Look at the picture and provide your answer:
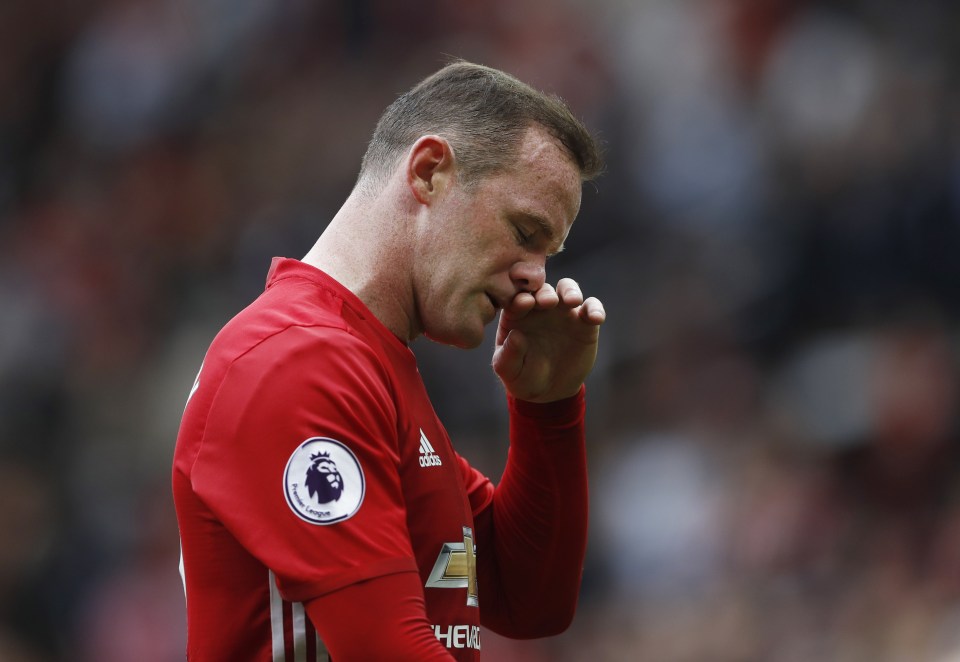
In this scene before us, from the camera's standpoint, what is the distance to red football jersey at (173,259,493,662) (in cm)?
184

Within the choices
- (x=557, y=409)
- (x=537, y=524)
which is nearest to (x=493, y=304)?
(x=557, y=409)

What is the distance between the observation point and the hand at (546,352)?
2664 mm

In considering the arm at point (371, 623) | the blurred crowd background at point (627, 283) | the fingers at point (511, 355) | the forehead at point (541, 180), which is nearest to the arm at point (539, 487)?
the fingers at point (511, 355)

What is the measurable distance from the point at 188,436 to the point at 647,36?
587 cm

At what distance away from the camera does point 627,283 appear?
6840 millimetres

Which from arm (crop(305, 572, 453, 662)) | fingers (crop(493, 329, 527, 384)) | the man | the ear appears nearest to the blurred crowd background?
the man

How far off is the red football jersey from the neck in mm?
48

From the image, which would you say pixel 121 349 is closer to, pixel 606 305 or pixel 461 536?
pixel 606 305

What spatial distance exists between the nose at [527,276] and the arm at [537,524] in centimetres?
44

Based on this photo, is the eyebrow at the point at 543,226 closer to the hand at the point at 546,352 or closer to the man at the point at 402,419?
the man at the point at 402,419

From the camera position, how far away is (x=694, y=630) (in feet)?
18.6

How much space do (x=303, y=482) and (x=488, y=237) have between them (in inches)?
25.4

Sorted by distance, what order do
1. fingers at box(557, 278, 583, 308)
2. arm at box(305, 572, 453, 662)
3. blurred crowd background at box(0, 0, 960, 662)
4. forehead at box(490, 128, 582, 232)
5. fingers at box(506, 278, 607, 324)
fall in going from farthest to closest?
blurred crowd background at box(0, 0, 960, 662)
fingers at box(557, 278, 583, 308)
fingers at box(506, 278, 607, 324)
forehead at box(490, 128, 582, 232)
arm at box(305, 572, 453, 662)

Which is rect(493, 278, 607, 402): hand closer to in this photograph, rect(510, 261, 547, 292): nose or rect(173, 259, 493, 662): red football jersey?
rect(510, 261, 547, 292): nose
